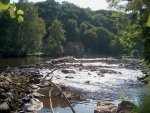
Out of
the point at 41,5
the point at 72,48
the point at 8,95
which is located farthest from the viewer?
the point at 41,5

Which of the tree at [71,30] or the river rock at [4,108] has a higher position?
the tree at [71,30]

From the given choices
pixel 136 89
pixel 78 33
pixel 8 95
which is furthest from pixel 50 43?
pixel 8 95

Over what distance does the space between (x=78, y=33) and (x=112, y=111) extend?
97.4 meters

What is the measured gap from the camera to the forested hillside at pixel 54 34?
256 feet

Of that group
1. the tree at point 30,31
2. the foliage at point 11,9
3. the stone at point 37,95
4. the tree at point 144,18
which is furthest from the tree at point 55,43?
the foliage at point 11,9

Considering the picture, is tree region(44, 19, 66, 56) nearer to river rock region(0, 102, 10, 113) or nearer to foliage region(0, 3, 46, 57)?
foliage region(0, 3, 46, 57)

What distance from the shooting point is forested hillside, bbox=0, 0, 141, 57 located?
256 feet

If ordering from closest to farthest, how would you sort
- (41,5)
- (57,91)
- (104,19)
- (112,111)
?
(112,111)
(57,91)
(41,5)
(104,19)

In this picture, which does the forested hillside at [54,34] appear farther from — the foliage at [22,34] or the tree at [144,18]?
the tree at [144,18]

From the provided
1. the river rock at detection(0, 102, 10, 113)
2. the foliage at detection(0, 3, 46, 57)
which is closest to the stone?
the river rock at detection(0, 102, 10, 113)

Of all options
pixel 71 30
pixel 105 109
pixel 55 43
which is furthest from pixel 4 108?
pixel 71 30

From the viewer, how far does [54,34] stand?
9125 centimetres

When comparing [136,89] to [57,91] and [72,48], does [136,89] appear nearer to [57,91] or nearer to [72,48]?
[57,91]

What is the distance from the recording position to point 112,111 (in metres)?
20.3
